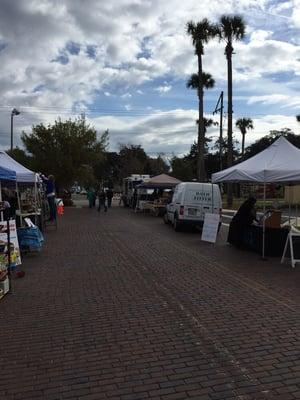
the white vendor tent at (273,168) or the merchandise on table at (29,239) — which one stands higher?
the white vendor tent at (273,168)

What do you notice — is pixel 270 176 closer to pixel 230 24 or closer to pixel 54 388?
pixel 54 388

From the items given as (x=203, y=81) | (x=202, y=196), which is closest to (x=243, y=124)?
(x=203, y=81)

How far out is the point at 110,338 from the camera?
564 centimetres

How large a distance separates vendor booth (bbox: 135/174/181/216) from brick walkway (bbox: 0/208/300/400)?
1641 cm

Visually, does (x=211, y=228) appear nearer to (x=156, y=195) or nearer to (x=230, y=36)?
(x=156, y=195)

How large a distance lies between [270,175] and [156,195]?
19802mm

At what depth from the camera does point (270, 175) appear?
1127 centimetres

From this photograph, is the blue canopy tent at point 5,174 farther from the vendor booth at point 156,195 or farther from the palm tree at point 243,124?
the palm tree at point 243,124

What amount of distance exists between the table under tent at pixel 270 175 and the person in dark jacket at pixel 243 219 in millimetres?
293

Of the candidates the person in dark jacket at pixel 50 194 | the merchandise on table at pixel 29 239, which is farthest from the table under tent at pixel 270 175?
the person in dark jacket at pixel 50 194

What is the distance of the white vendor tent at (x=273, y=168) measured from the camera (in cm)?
1105

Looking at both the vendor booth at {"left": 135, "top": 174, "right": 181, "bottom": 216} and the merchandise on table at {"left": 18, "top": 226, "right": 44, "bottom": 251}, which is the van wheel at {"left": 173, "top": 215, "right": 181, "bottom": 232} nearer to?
the merchandise on table at {"left": 18, "top": 226, "right": 44, "bottom": 251}

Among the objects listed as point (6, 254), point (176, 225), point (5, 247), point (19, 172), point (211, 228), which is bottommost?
point (176, 225)

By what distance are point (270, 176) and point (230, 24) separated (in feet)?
90.3
